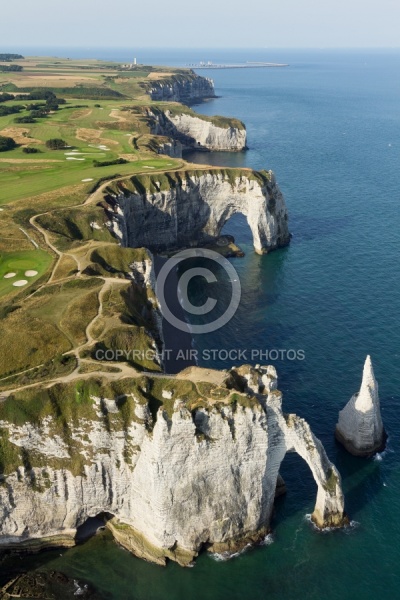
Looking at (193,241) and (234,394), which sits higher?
(234,394)

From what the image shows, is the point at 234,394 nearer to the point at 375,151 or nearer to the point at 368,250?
the point at 368,250

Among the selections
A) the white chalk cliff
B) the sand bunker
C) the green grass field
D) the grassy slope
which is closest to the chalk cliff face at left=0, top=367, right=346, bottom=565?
the grassy slope

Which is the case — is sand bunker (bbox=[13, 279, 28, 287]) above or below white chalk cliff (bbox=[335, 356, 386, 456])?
above

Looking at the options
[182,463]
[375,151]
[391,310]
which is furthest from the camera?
[375,151]

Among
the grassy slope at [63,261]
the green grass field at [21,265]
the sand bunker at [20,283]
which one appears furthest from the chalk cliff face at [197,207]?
the sand bunker at [20,283]

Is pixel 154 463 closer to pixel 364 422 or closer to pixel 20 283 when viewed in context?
pixel 364 422

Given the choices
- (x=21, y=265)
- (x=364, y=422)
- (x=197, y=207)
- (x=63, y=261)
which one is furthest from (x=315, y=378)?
(x=197, y=207)

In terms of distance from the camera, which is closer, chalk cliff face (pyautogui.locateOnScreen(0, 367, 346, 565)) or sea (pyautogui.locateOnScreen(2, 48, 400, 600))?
sea (pyautogui.locateOnScreen(2, 48, 400, 600))

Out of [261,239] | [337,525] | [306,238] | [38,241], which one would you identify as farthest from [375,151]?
[337,525]

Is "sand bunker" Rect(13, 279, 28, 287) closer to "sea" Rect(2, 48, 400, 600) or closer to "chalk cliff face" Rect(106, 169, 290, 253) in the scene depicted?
"sea" Rect(2, 48, 400, 600)
